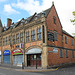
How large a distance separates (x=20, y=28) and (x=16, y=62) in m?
8.71

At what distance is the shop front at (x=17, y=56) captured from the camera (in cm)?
2460

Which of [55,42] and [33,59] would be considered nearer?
[33,59]

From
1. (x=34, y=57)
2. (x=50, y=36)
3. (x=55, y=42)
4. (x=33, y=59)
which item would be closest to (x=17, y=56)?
(x=33, y=59)

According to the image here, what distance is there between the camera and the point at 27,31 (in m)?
23.9

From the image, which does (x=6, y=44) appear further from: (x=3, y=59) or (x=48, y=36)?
(x=48, y=36)

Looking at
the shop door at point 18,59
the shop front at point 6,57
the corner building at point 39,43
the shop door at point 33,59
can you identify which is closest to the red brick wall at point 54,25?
the corner building at point 39,43

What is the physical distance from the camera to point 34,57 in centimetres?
2158

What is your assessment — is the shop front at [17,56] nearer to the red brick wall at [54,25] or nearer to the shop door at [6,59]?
the shop door at [6,59]

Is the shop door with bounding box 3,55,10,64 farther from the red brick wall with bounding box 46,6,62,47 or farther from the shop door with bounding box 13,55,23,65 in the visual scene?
the red brick wall with bounding box 46,6,62,47

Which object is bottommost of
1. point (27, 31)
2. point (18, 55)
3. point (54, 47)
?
point (18, 55)

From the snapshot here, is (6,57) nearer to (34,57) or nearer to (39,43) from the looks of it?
(34,57)

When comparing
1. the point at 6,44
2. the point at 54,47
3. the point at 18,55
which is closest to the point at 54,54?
the point at 54,47

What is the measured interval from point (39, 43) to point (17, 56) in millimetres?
8456

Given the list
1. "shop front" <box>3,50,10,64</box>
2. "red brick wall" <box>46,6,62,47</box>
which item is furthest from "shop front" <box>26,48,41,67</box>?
"shop front" <box>3,50,10,64</box>
